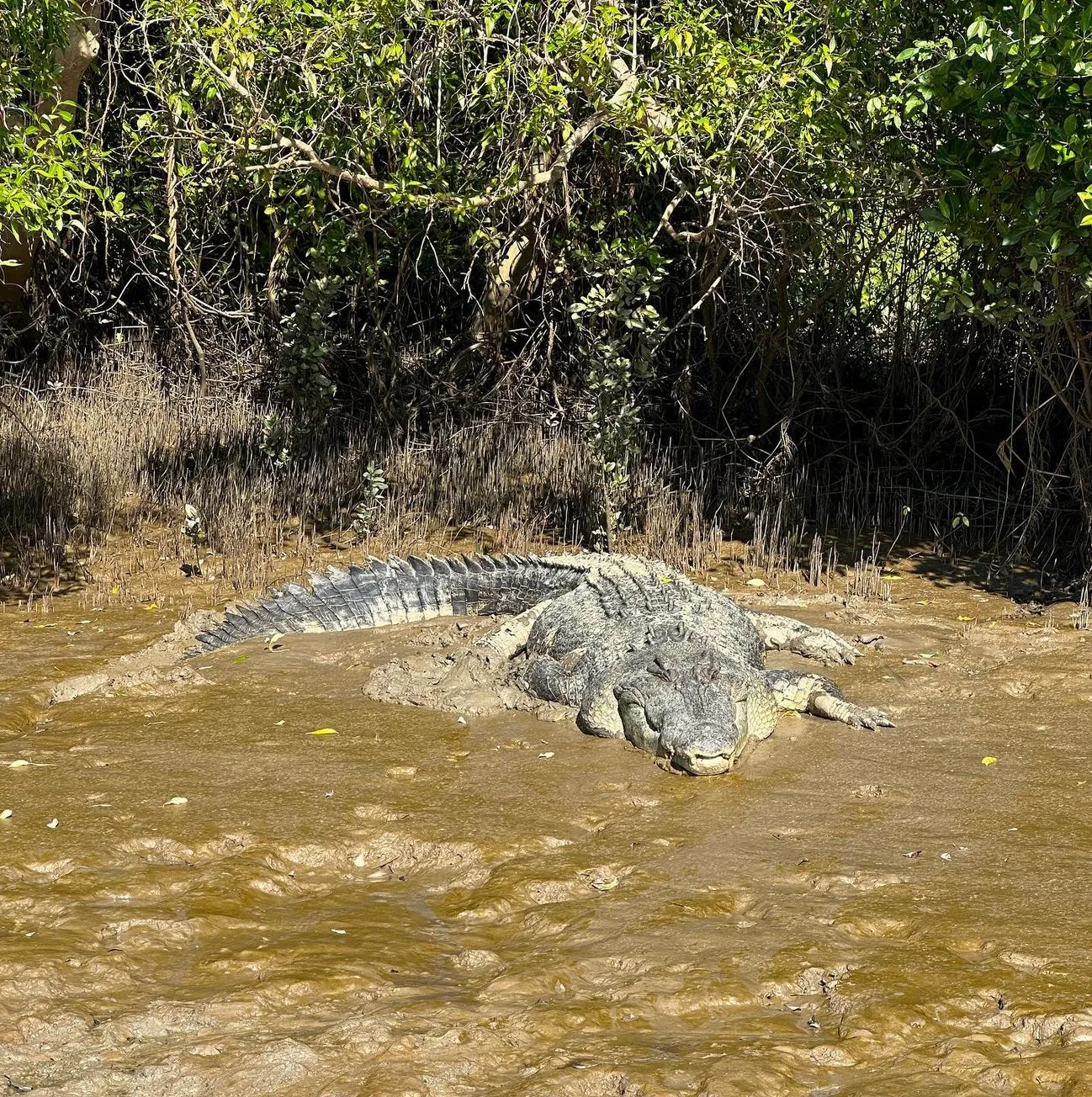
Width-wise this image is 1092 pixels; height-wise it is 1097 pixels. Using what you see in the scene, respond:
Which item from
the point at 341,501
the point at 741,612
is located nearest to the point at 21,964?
the point at 741,612

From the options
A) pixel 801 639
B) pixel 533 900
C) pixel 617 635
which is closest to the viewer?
pixel 533 900

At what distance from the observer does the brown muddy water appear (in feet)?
9.67

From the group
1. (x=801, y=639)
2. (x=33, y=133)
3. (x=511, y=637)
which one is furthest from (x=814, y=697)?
(x=33, y=133)

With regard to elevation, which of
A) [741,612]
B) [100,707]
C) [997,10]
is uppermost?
[997,10]

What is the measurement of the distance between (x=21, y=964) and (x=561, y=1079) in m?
1.46

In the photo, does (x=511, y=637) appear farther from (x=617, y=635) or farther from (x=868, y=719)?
(x=868, y=719)

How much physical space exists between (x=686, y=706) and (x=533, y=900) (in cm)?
142

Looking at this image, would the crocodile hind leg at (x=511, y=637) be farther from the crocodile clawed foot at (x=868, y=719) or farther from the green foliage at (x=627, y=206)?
the green foliage at (x=627, y=206)

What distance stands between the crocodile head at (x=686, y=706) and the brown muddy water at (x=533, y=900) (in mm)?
101

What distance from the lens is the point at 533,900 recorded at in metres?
3.89

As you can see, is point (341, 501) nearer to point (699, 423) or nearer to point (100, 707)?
point (699, 423)

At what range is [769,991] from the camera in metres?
3.25

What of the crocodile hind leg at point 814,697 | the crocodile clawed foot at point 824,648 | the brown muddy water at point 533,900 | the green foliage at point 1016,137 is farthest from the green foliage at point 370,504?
the crocodile hind leg at point 814,697

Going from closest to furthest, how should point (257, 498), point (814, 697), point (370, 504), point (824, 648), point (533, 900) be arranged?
point (533, 900)
point (814, 697)
point (824, 648)
point (370, 504)
point (257, 498)
